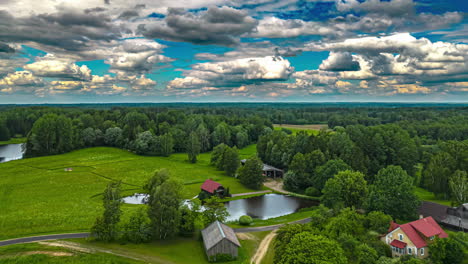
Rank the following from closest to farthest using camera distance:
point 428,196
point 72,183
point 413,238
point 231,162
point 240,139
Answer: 1. point 413,238
2. point 428,196
3. point 72,183
4. point 231,162
5. point 240,139

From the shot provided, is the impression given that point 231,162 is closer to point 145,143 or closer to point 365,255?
point 145,143

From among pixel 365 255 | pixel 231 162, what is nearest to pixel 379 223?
pixel 365 255

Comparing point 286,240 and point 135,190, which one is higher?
point 286,240

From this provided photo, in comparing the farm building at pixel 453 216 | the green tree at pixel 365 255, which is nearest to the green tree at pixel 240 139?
the farm building at pixel 453 216

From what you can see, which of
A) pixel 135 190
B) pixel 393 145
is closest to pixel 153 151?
pixel 135 190

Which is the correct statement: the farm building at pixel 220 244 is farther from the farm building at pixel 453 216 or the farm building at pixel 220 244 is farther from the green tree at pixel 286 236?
the farm building at pixel 453 216

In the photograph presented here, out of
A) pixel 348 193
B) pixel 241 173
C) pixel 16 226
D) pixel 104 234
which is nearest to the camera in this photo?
pixel 104 234

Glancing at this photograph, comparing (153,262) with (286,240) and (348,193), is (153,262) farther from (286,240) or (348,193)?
(348,193)
